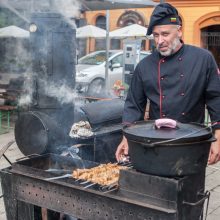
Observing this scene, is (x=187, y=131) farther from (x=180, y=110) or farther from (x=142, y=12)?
(x=142, y=12)

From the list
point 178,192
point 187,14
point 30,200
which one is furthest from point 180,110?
point 187,14

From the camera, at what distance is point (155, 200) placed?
262 centimetres

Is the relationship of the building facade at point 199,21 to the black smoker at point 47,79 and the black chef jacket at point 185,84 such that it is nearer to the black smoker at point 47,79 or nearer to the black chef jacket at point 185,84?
the black smoker at point 47,79

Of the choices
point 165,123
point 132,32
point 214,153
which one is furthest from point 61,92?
point 132,32

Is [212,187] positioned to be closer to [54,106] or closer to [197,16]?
[54,106]

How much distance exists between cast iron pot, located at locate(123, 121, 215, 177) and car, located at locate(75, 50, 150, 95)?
11.0m

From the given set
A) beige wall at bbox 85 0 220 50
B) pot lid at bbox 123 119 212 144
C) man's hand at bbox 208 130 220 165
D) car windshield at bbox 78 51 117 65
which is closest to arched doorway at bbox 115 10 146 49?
beige wall at bbox 85 0 220 50

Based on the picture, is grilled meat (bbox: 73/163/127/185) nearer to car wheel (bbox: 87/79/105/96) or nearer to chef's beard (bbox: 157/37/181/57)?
chef's beard (bbox: 157/37/181/57)

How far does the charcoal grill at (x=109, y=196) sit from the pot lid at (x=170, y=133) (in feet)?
0.83

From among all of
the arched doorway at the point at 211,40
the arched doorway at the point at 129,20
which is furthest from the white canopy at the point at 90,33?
→ the arched doorway at the point at 211,40

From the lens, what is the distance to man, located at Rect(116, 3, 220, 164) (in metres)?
3.04

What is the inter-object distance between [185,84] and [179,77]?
0.07 metres

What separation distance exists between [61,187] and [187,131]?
106cm

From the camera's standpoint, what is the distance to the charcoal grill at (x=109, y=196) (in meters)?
2.59
